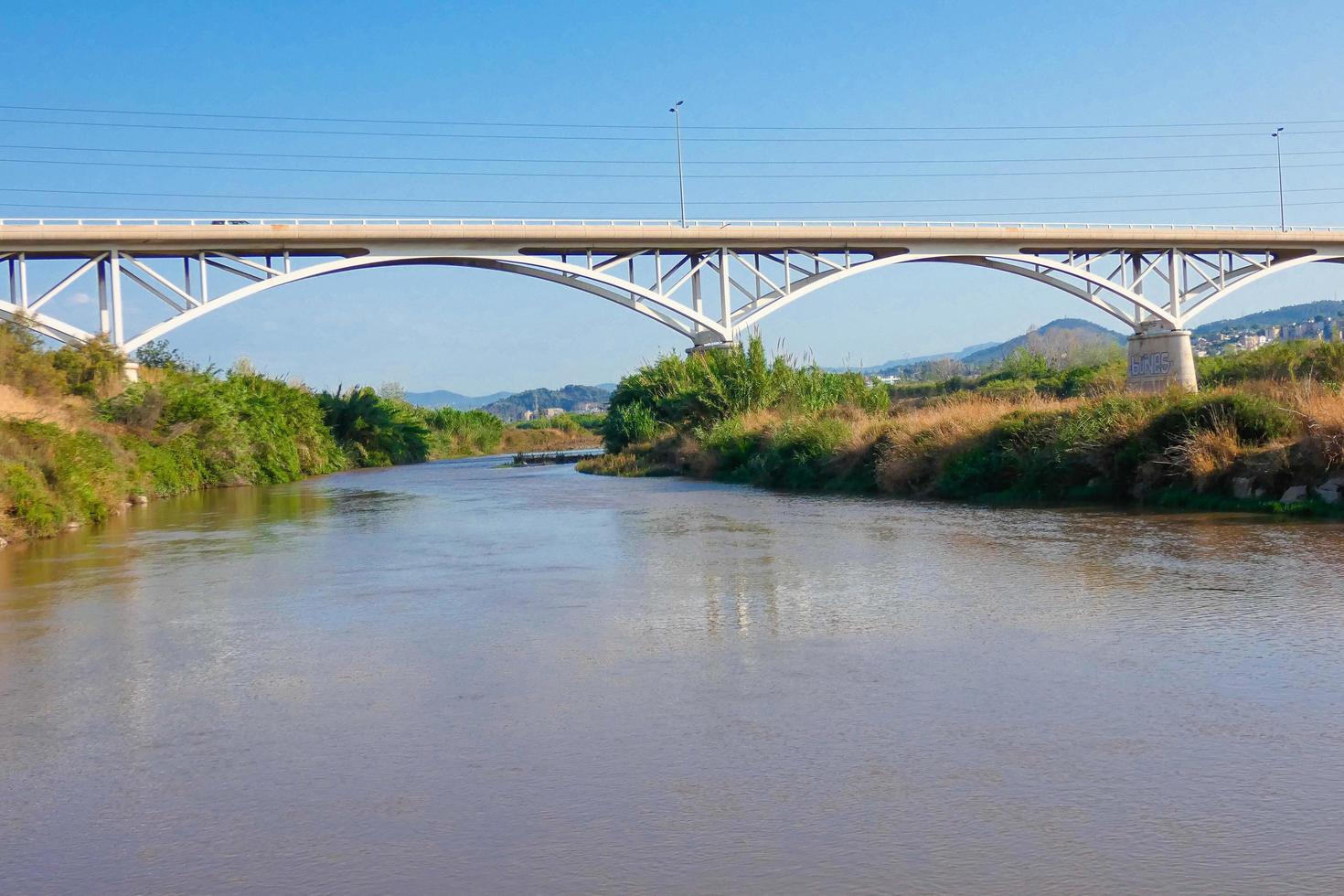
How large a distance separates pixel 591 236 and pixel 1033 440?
24915 millimetres

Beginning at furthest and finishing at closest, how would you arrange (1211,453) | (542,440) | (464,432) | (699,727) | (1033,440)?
(542,440) → (464,432) → (1033,440) → (1211,453) → (699,727)

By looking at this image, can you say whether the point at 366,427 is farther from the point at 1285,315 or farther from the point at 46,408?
the point at 1285,315

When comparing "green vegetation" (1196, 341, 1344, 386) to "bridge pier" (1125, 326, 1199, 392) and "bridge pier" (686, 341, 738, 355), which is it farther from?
"bridge pier" (686, 341, 738, 355)

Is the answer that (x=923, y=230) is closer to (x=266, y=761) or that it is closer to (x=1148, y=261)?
(x=1148, y=261)

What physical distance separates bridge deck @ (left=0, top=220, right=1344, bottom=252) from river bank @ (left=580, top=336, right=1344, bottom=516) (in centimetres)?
837

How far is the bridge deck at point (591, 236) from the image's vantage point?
36.3 m

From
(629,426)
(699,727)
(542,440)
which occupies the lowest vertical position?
(699,727)

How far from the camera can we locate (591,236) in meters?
41.0

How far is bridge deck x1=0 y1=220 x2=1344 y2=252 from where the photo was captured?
119 feet

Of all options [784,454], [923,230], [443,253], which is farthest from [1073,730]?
[923,230]

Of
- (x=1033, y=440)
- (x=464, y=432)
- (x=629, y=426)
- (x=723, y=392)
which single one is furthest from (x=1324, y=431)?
(x=464, y=432)

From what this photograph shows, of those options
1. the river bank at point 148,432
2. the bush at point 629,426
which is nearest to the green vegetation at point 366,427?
the river bank at point 148,432

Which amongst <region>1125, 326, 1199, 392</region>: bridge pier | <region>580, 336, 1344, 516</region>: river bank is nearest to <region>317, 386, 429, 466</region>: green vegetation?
<region>580, 336, 1344, 516</region>: river bank

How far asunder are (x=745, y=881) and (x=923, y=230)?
43514 mm
